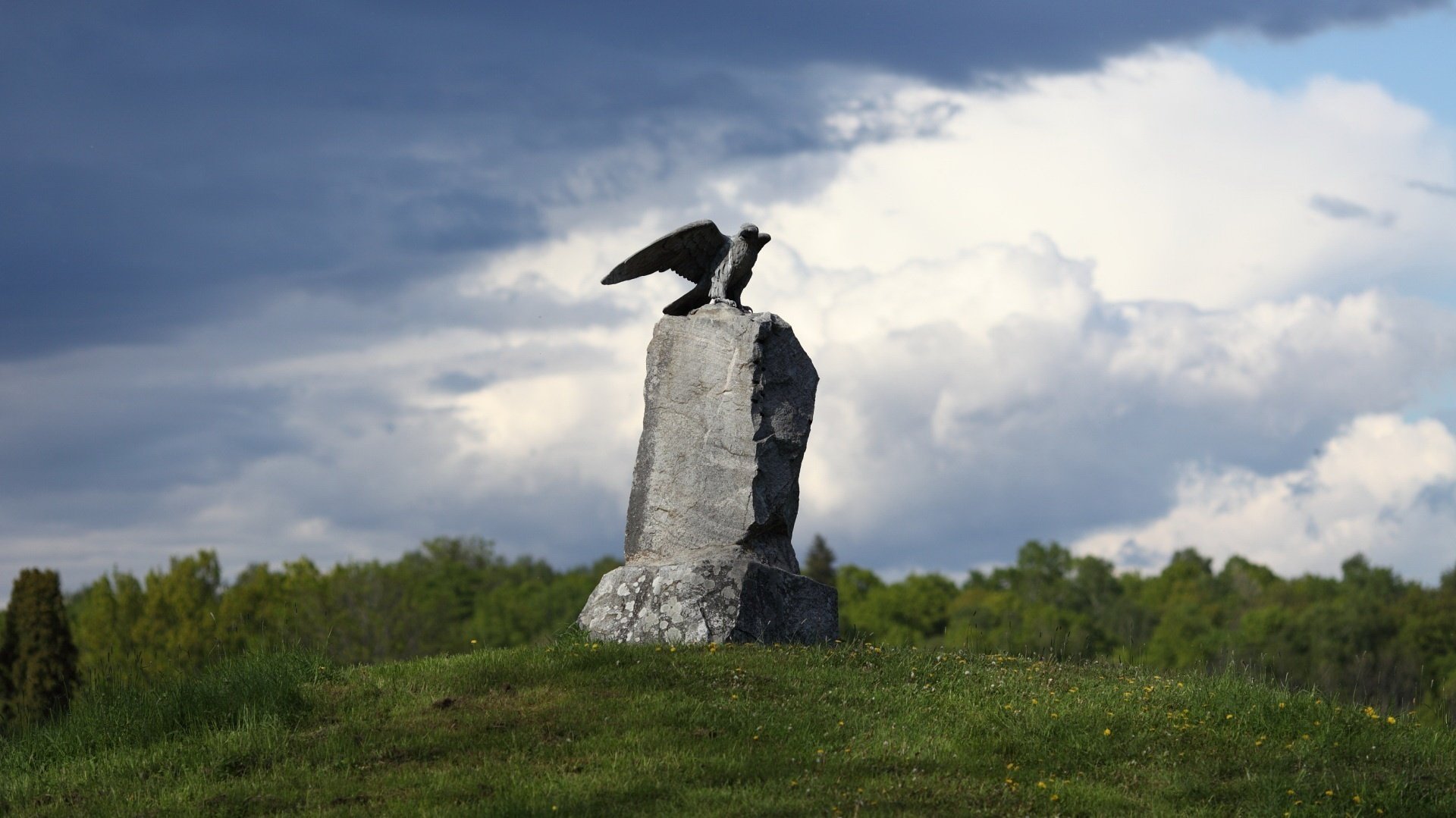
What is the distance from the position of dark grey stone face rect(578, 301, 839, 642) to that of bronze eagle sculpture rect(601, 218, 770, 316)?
31 centimetres

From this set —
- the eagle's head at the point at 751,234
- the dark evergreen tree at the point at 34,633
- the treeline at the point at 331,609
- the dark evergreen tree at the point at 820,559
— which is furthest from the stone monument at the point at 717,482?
the dark evergreen tree at the point at 820,559

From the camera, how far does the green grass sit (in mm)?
11344

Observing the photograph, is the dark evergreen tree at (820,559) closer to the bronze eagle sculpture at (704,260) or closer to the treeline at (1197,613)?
the treeline at (1197,613)

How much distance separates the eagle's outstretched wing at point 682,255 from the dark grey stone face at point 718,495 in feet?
2.36

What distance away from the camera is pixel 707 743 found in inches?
484

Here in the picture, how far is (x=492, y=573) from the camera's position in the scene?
339 feet

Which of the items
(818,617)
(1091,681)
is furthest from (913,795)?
(818,617)

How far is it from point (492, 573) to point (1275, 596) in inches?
2058

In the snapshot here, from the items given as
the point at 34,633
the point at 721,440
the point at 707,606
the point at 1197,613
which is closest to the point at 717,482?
the point at 721,440

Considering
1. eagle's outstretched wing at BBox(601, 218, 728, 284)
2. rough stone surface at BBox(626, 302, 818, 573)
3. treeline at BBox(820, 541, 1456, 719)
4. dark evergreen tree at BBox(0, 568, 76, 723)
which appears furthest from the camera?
treeline at BBox(820, 541, 1456, 719)

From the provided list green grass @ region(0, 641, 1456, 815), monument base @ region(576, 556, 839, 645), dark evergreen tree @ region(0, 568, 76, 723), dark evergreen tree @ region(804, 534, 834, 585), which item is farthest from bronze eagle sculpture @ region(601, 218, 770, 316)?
dark evergreen tree @ region(804, 534, 834, 585)

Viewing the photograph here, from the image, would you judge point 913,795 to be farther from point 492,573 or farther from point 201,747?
point 492,573

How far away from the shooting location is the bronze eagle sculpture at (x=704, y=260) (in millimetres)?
17500

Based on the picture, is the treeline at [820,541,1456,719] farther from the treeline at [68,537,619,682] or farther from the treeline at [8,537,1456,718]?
the treeline at [68,537,619,682]
